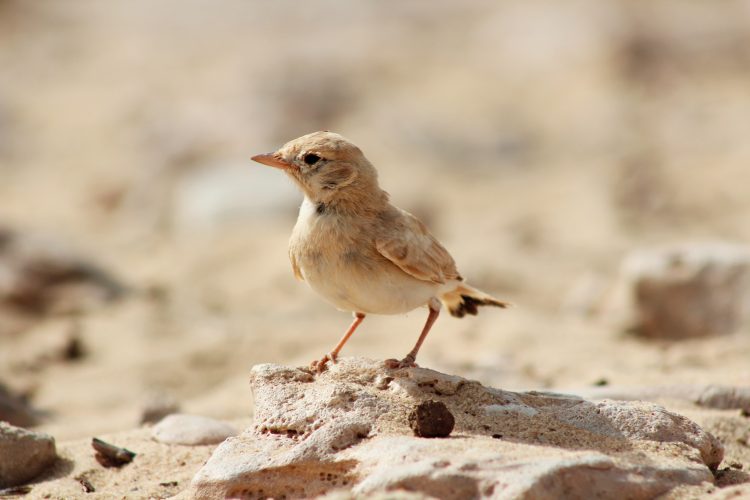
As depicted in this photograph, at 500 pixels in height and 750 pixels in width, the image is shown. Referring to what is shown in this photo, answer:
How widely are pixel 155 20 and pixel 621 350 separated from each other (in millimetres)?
18086

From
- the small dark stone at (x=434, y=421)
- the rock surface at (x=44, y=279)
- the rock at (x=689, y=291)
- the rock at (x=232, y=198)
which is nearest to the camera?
the small dark stone at (x=434, y=421)

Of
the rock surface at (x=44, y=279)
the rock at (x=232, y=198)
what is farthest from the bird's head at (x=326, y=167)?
the rock at (x=232, y=198)

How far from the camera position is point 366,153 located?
13.9 metres

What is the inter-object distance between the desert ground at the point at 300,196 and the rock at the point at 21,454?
10 cm

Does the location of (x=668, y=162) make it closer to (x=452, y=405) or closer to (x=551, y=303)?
(x=551, y=303)

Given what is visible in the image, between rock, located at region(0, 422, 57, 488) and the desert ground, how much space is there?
0.10m

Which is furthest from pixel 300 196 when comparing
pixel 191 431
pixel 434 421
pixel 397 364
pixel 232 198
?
pixel 434 421

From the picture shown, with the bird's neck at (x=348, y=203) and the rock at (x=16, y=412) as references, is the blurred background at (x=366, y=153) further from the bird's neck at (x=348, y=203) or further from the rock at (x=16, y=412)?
the bird's neck at (x=348, y=203)

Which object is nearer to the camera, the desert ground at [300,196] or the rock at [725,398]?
the rock at [725,398]

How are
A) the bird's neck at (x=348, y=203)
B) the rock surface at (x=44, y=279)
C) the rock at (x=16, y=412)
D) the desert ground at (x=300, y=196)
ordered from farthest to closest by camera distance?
1. the rock surface at (x=44, y=279)
2. the desert ground at (x=300, y=196)
3. the rock at (x=16, y=412)
4. the bird's neck at (x=348, y=203)

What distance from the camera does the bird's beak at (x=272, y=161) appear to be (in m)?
5.01

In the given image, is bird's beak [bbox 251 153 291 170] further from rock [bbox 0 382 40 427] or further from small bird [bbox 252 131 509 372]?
rock [bbox 0 382 40 427]

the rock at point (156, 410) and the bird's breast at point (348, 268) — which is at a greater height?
the bird's breast at point (348, 268)

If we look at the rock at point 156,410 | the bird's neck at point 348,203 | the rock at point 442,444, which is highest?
the bird's neck at point 348,203
